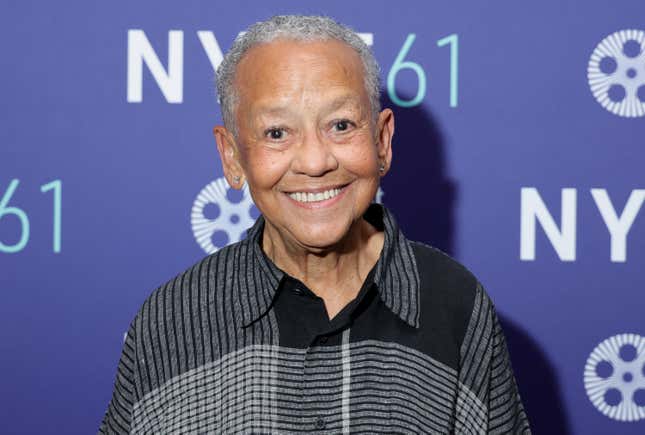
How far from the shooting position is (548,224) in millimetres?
1613

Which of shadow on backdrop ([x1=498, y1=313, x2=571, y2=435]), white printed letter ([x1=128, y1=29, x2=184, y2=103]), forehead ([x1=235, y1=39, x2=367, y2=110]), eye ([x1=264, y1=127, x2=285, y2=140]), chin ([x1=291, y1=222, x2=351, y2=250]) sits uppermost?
white printed letter ([x1=128, y1=29, x2=184, y2=103])

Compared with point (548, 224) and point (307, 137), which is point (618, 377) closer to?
point (548, 224)

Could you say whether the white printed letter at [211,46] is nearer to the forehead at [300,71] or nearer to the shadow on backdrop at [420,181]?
the shadow on backdrop at [420,181]

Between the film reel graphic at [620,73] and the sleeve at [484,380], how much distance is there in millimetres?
590

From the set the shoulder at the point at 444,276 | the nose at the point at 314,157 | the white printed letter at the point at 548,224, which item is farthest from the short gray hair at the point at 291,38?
the white printed letter at the point at 548,224

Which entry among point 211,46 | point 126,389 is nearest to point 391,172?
point 211,46

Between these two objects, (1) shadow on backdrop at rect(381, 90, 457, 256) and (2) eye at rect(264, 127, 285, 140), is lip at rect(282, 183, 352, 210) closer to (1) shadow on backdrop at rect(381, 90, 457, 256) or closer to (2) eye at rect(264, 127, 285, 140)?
(2) eye at rect(264, 127, 285, 140)

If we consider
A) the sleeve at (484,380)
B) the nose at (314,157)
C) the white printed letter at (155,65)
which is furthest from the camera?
the white printed letter at (155,65)

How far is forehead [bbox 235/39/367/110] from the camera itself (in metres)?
1.08

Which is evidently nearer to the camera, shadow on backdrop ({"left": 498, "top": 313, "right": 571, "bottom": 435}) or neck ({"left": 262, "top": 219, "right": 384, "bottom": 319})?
neck ({"left": 262, "top": 219, "right": 384, "bottom": 319})

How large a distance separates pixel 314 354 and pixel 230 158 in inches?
12.0

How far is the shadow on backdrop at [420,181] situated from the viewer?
161cm

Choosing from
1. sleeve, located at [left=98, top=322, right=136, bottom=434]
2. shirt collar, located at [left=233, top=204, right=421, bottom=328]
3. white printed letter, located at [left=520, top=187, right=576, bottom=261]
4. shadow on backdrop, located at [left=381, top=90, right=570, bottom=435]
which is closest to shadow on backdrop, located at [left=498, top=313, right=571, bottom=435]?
shadow on backdrop, located at [left=381, top=90, right=570, bottom=435]

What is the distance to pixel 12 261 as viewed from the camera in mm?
1613
